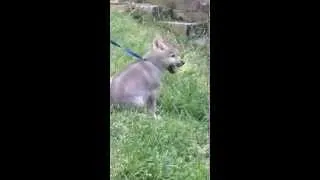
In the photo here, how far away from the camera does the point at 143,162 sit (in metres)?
2.40

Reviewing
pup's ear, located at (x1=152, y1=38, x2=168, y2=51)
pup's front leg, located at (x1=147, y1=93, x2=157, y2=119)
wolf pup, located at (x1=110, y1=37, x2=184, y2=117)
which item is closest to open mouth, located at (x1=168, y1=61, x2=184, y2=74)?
wolf pup, located at (x1=110, y1=37, x2=184, y2=117)

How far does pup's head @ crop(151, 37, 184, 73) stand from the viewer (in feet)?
11.0

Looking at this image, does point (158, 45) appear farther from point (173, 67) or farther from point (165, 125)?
point (165, 125)

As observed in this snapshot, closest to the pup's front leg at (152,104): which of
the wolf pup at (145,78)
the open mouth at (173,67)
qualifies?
the wolf pup at (145,78)

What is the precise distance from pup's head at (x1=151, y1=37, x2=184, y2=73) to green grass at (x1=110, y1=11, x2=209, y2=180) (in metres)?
0.04

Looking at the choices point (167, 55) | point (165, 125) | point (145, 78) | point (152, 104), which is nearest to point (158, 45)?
point (167, 55)

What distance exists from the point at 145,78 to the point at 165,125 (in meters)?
0.48

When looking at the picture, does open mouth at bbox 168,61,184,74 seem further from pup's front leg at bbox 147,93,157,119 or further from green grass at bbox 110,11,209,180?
pup's front leg at bbox 147,93,157,119

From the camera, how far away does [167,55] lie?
133 inches

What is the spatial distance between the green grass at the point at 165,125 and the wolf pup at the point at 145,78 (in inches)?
1.9
